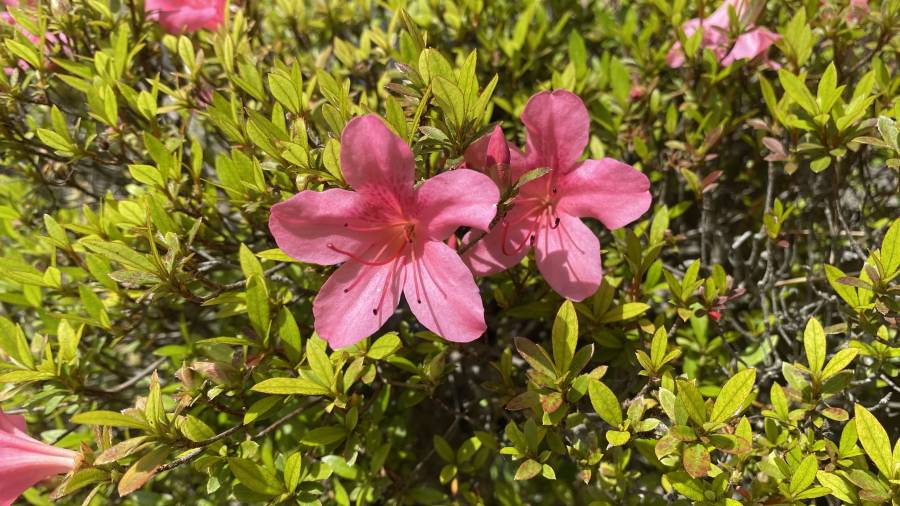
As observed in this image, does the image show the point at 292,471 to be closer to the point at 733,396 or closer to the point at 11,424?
the point at 11,424

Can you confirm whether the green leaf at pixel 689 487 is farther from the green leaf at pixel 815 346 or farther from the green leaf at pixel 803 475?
the green leaf at pixel 815 346

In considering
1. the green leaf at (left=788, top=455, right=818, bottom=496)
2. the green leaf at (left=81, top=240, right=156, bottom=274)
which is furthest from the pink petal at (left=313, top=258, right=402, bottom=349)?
the green leaf at (left=788, top=455, right=818, bottom=496)

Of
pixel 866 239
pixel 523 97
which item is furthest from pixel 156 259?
pixel 866 239

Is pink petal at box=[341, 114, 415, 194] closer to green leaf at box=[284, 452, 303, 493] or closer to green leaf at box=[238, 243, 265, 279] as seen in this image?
green leaf at box=[238, 243, 265, 279]

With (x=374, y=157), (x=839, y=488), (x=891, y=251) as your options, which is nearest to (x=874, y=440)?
(x=839, y=488)

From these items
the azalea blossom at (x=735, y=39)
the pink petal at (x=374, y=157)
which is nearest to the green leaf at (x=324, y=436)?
the pink petal at (x=374, y=157)

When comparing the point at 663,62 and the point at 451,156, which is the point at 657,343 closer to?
the point at 451,156
